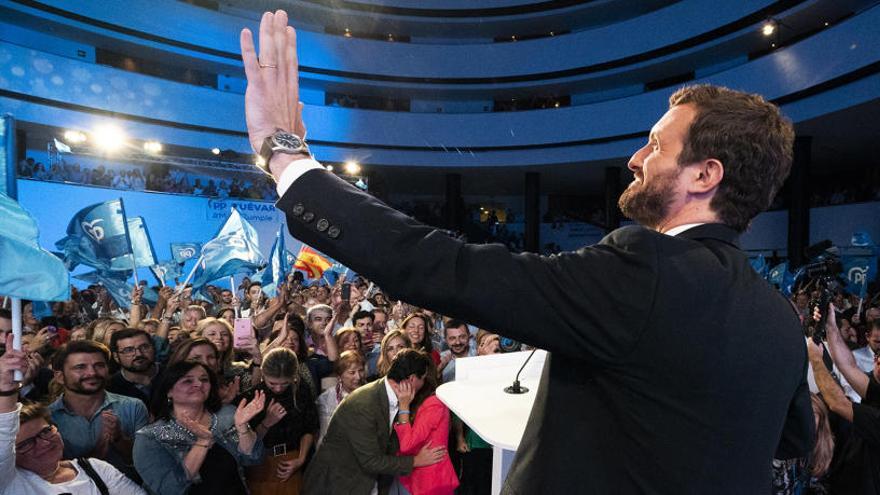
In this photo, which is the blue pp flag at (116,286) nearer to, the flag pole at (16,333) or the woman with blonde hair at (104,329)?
the woman with blonde hair at (104,329)

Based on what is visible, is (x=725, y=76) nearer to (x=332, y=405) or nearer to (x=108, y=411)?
(x=332, y=405)

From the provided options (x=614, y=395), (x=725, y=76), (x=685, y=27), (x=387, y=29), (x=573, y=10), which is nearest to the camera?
(x=614, y=395)

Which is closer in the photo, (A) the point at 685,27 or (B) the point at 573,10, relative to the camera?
(A) the point at 685,27

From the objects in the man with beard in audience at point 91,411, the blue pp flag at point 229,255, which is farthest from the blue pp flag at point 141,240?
the man with beard in audience at point 91,411

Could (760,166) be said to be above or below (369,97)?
below

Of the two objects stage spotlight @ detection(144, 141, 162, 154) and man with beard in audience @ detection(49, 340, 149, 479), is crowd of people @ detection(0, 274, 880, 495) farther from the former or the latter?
stage spotlight @ detection(144, 141, 162, 154)

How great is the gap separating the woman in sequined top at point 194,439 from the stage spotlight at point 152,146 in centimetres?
1326

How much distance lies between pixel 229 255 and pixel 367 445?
461 centimetres

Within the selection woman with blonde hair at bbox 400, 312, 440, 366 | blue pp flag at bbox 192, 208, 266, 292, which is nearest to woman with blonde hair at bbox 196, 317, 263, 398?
woman with blonde hair at bbox 400, 312, 440, 366

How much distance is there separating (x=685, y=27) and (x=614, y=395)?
15784 mm

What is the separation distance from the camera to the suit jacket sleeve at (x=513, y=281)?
66cm

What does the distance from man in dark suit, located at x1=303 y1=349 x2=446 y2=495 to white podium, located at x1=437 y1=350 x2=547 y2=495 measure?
146 cm

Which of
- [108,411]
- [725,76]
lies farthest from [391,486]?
[725,76]

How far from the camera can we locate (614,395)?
75cm
